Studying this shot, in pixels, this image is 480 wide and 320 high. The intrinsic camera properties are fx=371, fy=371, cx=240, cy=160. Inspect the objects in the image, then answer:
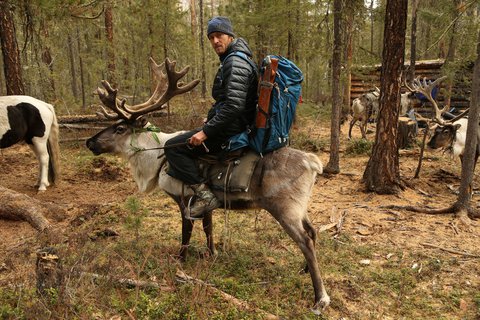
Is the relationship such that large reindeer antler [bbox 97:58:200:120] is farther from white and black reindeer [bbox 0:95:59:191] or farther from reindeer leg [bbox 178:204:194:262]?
white and black reindeer [bbox 0:95:59:191]

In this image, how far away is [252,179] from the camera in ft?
14.0

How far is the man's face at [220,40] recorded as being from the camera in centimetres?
396

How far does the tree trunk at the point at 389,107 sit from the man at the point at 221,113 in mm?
4381

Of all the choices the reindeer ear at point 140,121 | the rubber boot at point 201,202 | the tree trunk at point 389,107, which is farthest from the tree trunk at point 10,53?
the tree trunk at point 389,107

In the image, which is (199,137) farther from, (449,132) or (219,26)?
(449,132)

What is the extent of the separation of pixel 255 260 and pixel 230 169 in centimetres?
136

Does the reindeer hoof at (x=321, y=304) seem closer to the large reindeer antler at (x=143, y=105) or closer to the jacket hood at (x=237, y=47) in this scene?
the jacket hood at (x=237, y=47)

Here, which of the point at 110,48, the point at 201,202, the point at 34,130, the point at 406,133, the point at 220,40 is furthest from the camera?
the point at 110,48

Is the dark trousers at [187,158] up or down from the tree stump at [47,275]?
up

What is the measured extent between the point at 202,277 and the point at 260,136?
174 cm

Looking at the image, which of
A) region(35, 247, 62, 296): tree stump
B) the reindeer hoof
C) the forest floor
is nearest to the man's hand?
the forest floor

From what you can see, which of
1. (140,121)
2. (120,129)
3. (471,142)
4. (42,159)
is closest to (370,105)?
(471,142)

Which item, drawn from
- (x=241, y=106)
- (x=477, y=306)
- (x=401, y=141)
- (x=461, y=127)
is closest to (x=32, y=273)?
(x=241, y=106)

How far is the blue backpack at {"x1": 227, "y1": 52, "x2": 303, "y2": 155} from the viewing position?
3.83 meters
